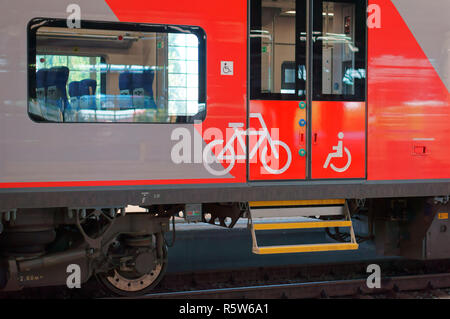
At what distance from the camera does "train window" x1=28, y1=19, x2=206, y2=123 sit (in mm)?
5469

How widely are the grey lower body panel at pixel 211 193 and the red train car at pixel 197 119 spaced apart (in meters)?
0.01

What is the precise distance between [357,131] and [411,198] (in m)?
1.45

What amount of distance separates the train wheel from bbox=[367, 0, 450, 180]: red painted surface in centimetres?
270

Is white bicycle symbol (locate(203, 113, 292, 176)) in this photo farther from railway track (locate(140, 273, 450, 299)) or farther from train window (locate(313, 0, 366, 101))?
railway track (locate(140, 273, 450, 299))

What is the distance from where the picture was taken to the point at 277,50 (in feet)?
20.2

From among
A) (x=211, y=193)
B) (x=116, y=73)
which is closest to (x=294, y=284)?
(x=211, y=193)

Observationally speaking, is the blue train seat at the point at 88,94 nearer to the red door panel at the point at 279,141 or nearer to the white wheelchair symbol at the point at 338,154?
the red door panel at the point at 279,141

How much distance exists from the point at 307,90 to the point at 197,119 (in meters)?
1.29

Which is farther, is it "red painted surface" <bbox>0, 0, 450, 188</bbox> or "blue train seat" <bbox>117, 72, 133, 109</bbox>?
"red painted surface" <bbox>0, 0, 450, 188</bbox>

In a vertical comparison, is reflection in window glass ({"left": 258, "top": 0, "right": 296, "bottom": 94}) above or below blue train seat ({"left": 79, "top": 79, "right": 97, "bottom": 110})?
above

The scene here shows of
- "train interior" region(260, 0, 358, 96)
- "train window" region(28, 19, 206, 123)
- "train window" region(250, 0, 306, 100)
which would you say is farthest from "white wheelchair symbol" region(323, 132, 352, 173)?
"train window" region(28, 19, 206, 123)

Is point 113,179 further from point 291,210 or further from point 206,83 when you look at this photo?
point 291,210

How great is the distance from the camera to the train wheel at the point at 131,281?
6527 millimetres
